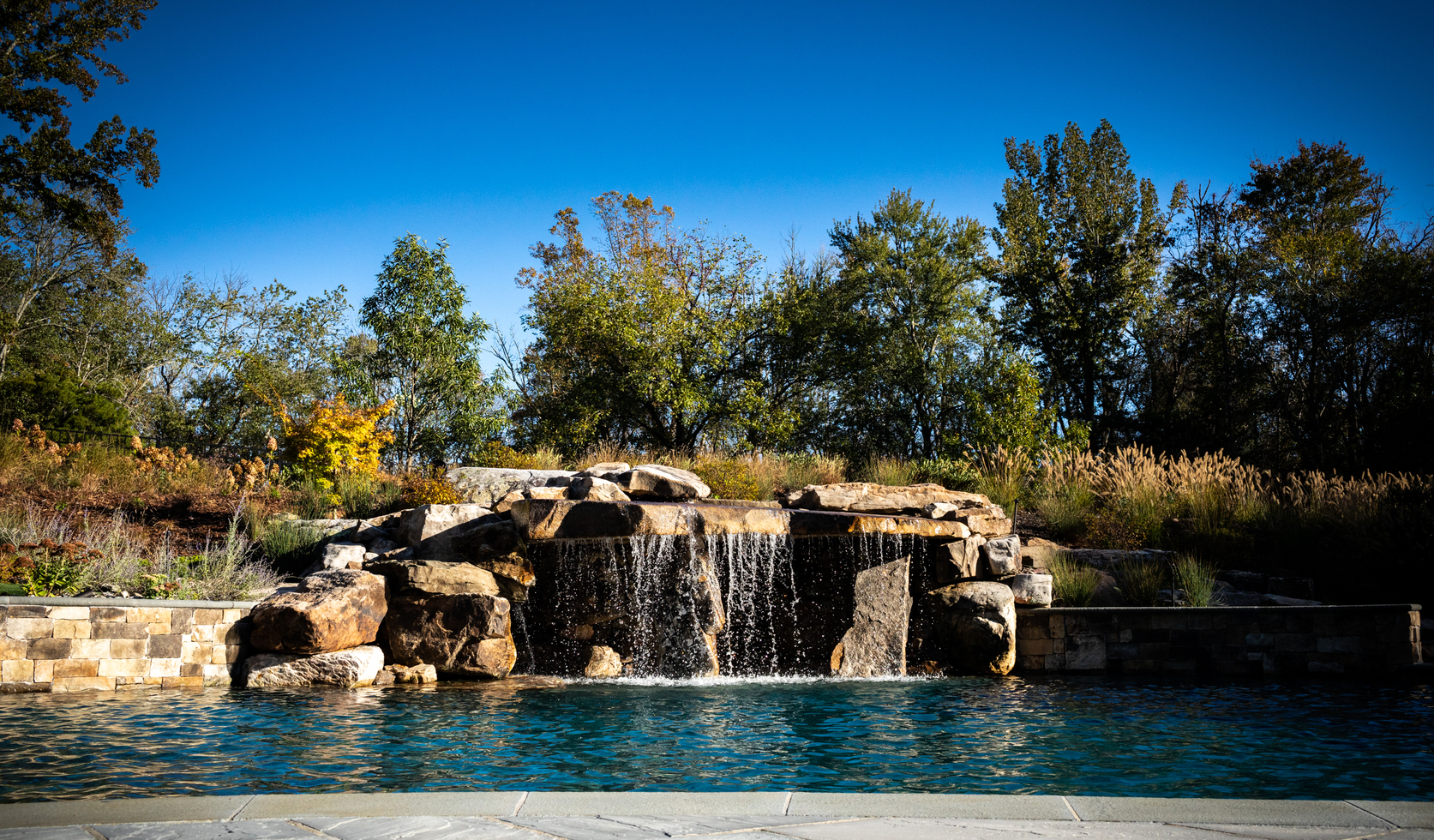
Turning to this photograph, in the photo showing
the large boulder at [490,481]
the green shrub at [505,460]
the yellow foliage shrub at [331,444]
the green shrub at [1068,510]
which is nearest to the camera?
the green shrub at [1068,510]

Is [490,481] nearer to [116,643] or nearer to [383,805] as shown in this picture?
[116,643]

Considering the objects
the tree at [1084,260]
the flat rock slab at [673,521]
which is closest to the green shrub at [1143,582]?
the flat rock slab at [673,521]

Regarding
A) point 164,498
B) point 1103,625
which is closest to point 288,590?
point 164,498

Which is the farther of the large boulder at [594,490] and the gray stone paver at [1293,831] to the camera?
the large boulder at [594,490]

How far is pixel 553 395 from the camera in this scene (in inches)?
827

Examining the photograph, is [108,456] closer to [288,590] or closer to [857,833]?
[288,590]

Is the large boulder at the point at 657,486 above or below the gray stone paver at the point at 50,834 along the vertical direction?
above

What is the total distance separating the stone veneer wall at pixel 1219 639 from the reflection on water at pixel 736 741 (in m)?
0.79

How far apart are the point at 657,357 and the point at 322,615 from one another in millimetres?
11652

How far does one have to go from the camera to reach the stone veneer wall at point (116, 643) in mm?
6312

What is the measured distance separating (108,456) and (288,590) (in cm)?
670

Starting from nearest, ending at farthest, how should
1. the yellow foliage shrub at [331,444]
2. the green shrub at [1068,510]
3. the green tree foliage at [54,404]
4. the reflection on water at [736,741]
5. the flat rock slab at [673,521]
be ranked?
1. the reflection on water at [736,741]
2. the flat rock slab at [673,521]
3. the green shrub at [1068,510]
4. the yellow foliage shrub at [331,444]
5. the green tree foliage at [54,404]

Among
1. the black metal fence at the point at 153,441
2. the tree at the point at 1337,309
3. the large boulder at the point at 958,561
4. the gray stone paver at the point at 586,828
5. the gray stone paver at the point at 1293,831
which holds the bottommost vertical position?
the gray stone paver at the point at 586,828

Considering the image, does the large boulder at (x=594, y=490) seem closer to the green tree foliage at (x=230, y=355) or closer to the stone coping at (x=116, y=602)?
the stone coping at (x=116, y=602)
